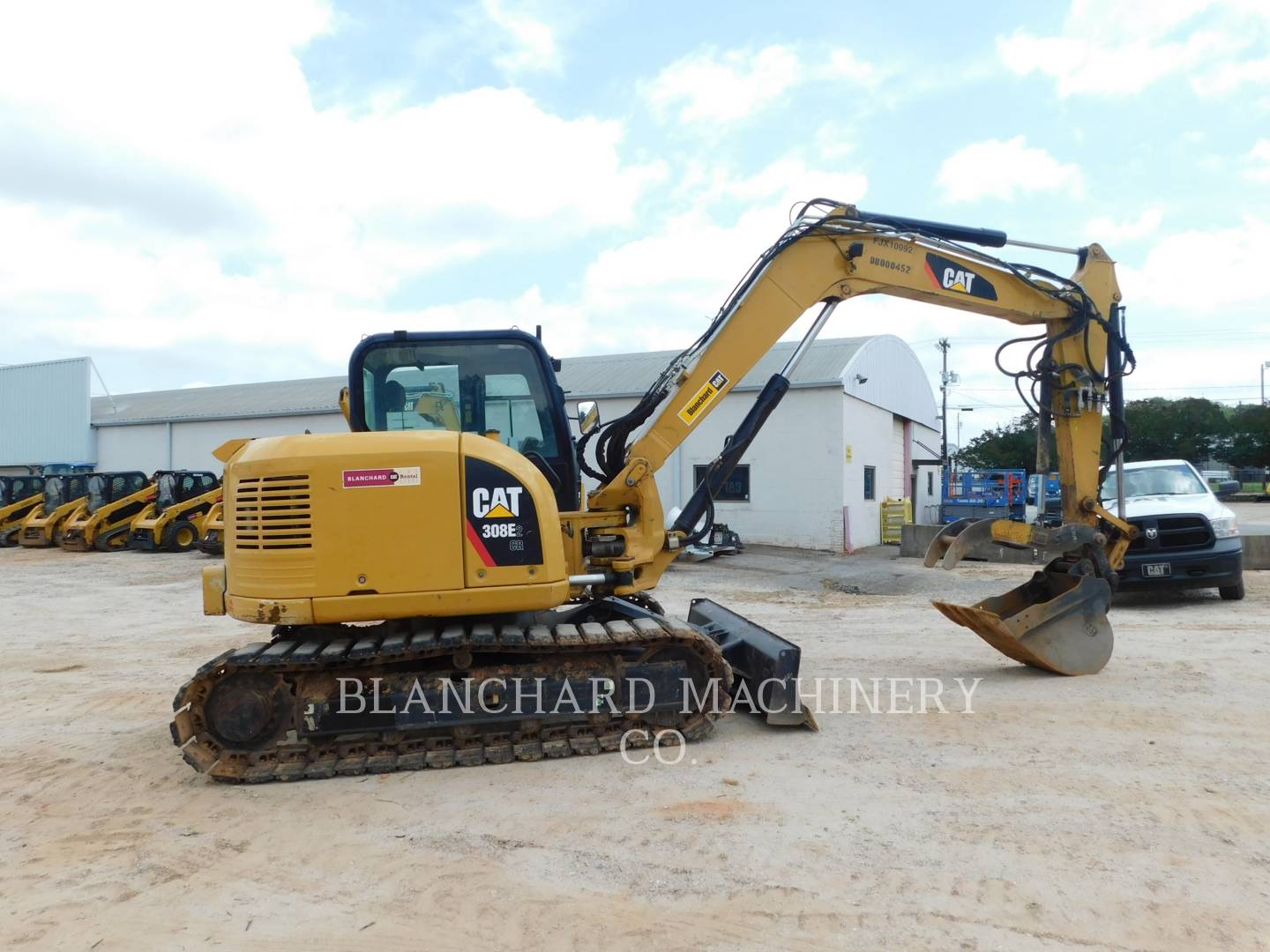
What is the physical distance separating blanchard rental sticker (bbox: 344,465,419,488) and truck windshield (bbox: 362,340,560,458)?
0.87 metres

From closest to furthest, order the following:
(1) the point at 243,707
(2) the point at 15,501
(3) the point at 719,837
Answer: (3) the point at 719,837 → (1) the point at 243,707 → (2) the point at 15,501

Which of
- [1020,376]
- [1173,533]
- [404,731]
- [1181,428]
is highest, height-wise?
[1181,428]

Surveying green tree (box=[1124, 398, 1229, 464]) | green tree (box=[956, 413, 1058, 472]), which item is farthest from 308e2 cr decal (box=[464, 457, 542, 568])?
green tree (box=[1124, 398, 1229, 464])

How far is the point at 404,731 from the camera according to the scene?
5254 millimetres

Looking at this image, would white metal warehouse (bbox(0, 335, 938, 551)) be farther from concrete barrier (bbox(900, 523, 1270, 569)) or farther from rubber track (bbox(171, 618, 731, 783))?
rubber track (bbox(171, 618, 731, 783))

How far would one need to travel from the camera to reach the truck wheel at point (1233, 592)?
11.3m

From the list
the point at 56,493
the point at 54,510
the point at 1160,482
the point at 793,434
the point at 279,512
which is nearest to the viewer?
the point at 279,512

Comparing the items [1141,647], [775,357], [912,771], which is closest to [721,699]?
[912,771]

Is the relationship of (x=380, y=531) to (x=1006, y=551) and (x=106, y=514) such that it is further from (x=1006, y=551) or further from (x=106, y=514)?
(x=106, y=514)

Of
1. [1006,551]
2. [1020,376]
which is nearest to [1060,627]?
[1020,376]

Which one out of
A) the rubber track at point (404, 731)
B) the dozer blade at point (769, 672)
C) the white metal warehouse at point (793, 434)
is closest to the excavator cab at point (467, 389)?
→ the rubber track at point (404, 731)

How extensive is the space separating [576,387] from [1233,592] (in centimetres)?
1663

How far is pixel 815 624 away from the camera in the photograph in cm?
1045

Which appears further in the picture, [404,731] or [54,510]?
[54,510]
